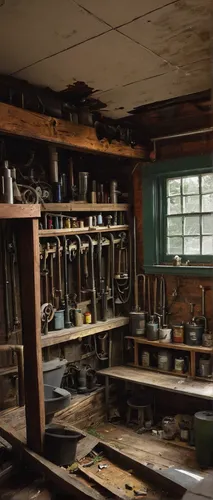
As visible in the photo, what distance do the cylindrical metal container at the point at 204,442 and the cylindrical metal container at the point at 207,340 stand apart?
27.9 inches

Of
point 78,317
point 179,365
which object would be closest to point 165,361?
point 179,365

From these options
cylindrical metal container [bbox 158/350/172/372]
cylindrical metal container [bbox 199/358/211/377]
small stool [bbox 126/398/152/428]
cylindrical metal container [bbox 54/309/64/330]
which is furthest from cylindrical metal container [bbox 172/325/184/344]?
cylindrical metal container [bbox 54/309/64/330]

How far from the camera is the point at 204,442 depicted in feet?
10.7

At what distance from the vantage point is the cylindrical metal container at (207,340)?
3.79 metres

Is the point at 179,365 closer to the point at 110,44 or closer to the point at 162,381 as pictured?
the point at 162,381

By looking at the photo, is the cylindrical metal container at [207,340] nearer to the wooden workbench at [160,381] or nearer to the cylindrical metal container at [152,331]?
the wooden workbench at [160,381]

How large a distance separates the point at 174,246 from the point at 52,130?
1.92 m

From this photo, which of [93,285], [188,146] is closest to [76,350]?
[93,285]

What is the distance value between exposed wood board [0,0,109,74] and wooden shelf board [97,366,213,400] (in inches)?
116

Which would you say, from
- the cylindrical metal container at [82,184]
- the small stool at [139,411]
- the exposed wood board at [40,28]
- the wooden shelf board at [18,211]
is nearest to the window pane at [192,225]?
the cylindrical metal container at [82,184]

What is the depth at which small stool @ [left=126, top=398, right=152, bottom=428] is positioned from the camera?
3993 mm

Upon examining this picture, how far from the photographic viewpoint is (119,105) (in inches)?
143

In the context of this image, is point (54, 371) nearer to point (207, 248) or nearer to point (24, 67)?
point (207, 248)

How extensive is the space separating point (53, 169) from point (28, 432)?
2248 mm
